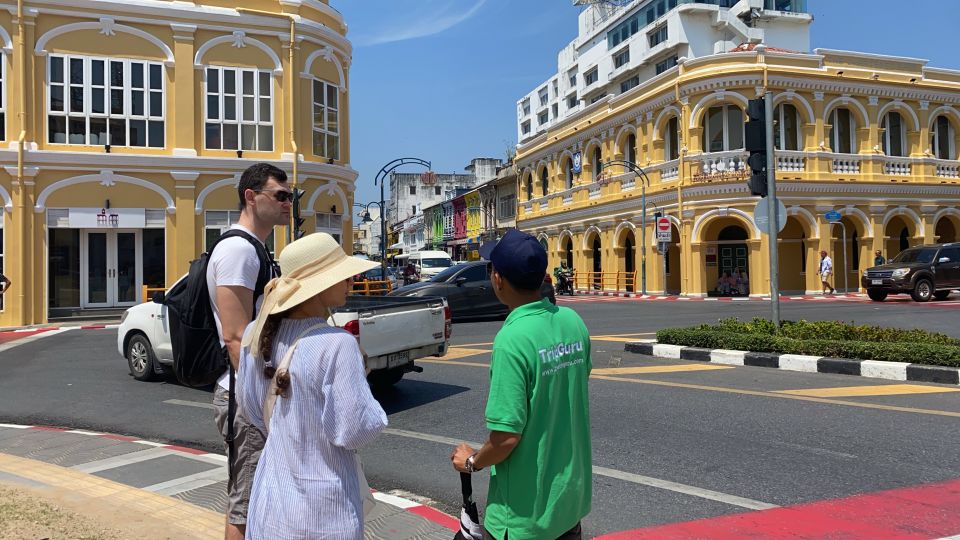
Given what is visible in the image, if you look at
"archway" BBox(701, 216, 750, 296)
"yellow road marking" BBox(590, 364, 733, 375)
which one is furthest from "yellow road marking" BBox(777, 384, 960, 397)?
"archway" BBox(701, 216, 750, 296)

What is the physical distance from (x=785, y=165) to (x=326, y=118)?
1782cm

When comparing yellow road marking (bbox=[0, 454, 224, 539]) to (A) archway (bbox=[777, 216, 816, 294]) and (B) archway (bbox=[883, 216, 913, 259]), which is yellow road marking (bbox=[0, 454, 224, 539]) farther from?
(B) archway (bbox=[883, 216, 913, 259])

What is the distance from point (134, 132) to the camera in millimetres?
21109

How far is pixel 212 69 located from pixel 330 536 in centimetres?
2217

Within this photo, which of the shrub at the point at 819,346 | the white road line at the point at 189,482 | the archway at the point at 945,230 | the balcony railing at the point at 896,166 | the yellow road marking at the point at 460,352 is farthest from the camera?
the archway at the point at 945,230

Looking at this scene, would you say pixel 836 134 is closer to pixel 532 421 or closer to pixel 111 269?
pixel 111 269

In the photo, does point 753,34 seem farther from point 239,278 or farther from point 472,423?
point 239,278

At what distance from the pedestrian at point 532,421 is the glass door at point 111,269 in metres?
21.6

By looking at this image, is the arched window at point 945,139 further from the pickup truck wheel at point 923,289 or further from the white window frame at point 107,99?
the white window frame at point 107,99

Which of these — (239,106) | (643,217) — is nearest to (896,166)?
(643,217)

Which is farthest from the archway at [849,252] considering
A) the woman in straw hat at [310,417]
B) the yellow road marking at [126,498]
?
the woman in straw hat at [310,417]

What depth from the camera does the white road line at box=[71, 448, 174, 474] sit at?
5648 millimetres

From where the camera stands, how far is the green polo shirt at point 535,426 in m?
2.30

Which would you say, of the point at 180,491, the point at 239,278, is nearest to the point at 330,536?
the point at 239,278
